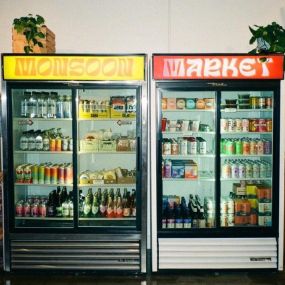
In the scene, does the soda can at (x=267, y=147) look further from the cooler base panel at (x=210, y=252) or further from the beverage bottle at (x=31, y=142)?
the beverage bottle at (x=31, y=142)

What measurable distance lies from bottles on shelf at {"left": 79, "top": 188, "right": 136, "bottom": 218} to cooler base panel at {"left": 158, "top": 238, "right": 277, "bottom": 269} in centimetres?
64

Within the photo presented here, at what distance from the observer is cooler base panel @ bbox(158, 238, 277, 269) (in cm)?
417

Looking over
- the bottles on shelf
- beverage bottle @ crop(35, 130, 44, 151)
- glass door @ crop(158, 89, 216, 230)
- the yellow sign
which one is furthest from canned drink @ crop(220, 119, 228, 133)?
beverage bottle @ crop(35, 130, 44, 151)

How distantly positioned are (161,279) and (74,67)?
268 cm

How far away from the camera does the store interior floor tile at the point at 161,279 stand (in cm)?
404

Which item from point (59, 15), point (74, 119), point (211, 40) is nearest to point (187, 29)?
point (211, 40)

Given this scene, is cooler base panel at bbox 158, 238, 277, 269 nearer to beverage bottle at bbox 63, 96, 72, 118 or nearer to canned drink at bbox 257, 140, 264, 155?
canned drink at bbox 257, 140, 264, 155

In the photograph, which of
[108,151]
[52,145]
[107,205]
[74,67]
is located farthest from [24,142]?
[107,205]

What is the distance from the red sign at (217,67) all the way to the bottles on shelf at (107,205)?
1.69m

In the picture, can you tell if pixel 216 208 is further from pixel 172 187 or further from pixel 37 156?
pixel 37 156

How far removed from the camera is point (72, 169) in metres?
4.35

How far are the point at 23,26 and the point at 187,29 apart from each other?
2.30m

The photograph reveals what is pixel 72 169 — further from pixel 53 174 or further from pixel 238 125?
pixel 238 125

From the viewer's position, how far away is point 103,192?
4867 millimetres
